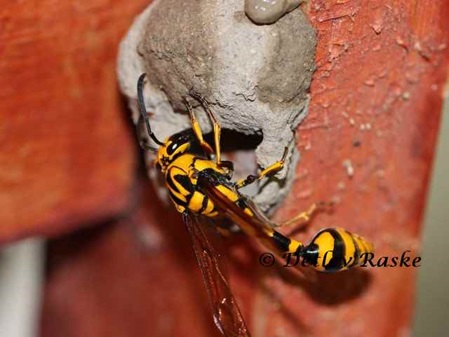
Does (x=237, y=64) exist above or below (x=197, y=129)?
below

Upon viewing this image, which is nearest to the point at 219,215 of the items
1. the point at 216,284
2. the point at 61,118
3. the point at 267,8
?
the point at 216,284

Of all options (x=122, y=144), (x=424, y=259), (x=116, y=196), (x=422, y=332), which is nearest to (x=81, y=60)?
(x=122, y=144)

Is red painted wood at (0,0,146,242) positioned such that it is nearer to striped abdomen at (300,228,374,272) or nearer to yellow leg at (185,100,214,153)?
yellow leg at (185,100,214,153)

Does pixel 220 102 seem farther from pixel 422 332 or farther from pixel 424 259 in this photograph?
pixel 422 332

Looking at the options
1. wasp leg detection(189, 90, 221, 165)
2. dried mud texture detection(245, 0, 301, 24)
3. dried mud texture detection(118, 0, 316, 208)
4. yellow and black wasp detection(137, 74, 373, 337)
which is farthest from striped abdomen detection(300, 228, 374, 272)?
dried mud texture detection(245, 0, 301, 24)

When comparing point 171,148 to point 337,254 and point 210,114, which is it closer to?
point 210,114
